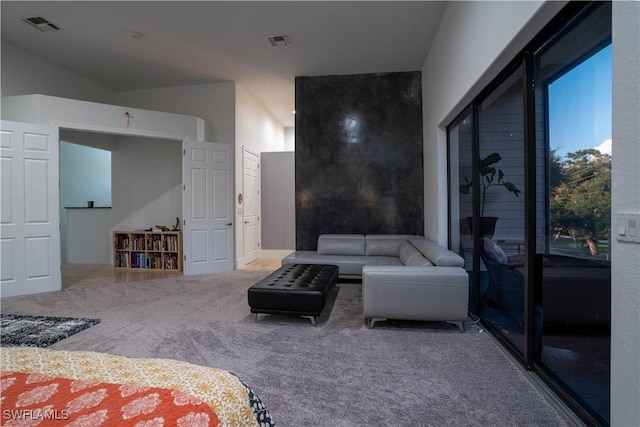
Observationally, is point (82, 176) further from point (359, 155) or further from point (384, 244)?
point (384, 244)

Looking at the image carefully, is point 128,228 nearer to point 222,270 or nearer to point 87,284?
point 87,284

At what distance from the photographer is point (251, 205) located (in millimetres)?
6637

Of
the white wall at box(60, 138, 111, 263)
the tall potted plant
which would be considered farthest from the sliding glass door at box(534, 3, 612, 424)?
the white wall at box(60, 138, 111, 263)

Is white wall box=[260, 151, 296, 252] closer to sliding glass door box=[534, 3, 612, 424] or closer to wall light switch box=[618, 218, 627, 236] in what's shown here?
sliding glass door box=[534, 3, 612, 424]

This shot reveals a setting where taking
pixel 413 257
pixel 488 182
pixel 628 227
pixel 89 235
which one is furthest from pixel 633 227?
pixel 89 235

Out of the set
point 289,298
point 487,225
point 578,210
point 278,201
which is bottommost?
point 289,298

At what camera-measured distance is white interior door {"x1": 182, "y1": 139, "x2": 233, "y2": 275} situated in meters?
5.27

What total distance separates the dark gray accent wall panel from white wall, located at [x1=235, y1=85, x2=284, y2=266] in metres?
1.22

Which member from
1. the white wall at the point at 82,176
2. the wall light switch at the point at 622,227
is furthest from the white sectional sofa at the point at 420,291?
the white wall at the point at 82,176

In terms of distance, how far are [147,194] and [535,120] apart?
6.38 metres

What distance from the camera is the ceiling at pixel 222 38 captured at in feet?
12.0

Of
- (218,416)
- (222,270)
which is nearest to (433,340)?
(218,416)

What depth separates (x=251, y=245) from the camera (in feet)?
21.8

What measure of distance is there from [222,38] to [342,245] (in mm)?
3444
